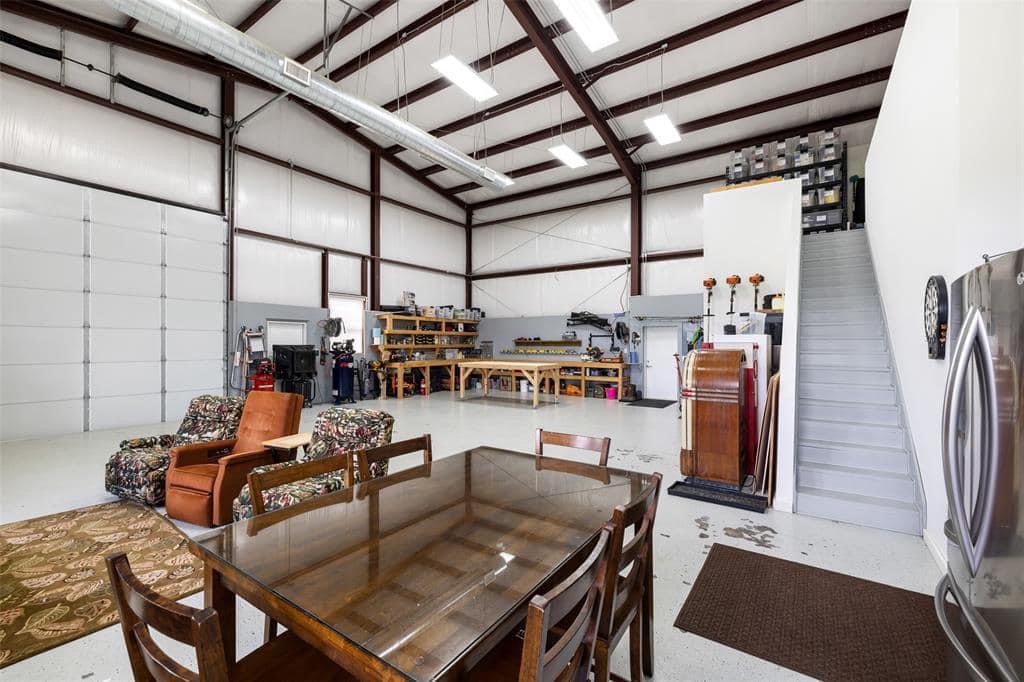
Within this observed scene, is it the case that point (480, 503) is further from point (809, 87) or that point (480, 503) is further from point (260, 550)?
point (809, 87)

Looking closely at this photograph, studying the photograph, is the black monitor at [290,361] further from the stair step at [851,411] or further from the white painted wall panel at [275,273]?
the stair step at [851,411]

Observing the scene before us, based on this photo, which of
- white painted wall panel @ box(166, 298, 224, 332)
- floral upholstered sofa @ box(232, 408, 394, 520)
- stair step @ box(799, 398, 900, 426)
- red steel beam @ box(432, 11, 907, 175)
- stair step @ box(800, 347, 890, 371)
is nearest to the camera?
floral upholstered sofa @ box(232, 408, 394, 520)

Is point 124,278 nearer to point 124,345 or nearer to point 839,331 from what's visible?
point 124,345

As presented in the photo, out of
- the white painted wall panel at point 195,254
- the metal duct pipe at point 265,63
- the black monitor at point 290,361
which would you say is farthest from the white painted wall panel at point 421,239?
the metal duct pipe at point 265,63

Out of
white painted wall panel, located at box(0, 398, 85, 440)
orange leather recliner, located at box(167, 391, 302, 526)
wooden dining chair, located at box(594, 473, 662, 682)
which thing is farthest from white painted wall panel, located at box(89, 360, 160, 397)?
wooden dining chair, located at box(594, 473, 662, 682)

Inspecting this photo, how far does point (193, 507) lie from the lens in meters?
3.10

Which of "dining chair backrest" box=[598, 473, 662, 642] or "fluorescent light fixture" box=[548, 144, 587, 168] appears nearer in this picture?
"dining chair backrest" box=[598, 473, 662, 642]

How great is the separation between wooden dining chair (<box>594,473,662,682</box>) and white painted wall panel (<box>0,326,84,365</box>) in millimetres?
7950

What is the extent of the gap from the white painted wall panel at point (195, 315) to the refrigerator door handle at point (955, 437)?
891 cm

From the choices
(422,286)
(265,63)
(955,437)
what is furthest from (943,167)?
(422,286)

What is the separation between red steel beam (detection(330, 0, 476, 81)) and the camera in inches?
240

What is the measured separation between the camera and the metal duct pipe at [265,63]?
422cm

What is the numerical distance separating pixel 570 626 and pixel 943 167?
356cm

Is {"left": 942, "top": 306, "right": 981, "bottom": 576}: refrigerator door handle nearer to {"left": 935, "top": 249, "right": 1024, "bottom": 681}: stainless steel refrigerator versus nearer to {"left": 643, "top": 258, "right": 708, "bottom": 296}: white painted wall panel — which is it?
{"left": 935, "top": 249, "right": 1024, "bottom": 681}: stainless steel refrigerator
